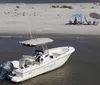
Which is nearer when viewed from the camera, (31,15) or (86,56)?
(86,56)

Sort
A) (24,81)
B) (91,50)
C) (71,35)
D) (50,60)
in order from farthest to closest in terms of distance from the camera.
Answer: (71,35)
(91,50)
(50,60)
(24,81)

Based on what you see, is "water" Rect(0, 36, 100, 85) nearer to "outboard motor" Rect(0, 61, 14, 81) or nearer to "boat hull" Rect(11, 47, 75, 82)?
"boat hull" Rect(11, 47, 75, 82)

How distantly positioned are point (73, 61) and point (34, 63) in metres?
4.79

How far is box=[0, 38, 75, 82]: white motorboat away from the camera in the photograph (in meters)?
27.3

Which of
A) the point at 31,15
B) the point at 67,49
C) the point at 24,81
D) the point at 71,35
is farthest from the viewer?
Answer: the point at 31,15

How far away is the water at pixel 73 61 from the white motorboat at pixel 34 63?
17.5 inches

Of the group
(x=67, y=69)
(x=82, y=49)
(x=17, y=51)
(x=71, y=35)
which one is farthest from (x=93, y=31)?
(x=67, y=69)

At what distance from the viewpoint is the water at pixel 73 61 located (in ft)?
89.7

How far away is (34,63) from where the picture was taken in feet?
94.7

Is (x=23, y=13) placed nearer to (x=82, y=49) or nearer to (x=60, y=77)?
(x=82, y=49)

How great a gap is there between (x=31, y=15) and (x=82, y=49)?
19698 millimetres

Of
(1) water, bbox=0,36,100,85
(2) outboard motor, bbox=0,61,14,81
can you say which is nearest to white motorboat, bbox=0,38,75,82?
(2) outboard motor, bbox=0,61,14,81

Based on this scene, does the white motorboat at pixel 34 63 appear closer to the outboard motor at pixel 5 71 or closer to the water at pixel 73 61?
the outboard motor at pixel 5 71

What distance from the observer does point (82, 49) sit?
1427 inches
